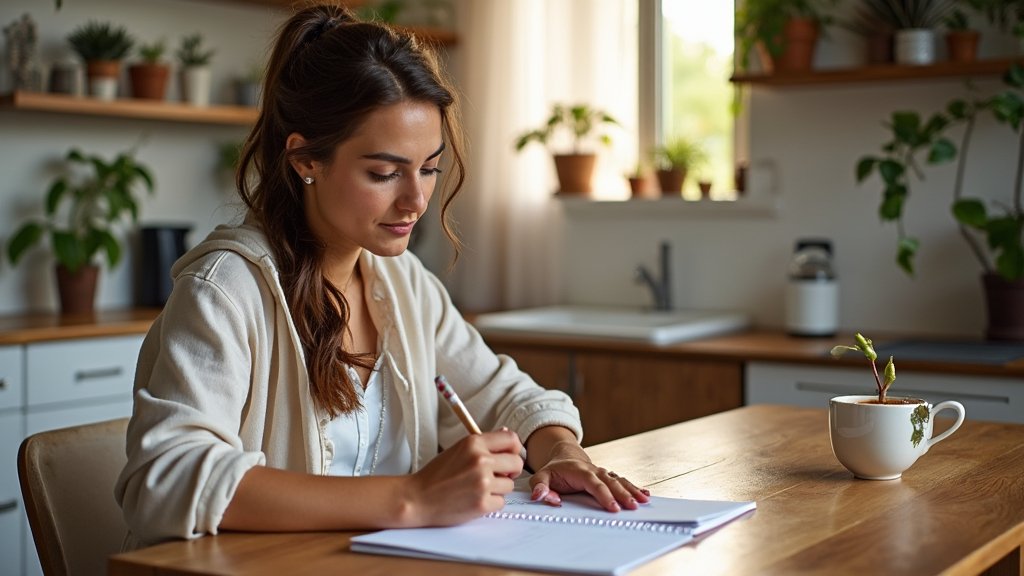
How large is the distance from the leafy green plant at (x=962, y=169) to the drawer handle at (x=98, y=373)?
2.09 metres

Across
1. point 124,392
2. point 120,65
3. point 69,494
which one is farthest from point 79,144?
point 69,494

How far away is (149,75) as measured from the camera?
4.00 metres

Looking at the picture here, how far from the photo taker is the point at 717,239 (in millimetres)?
3980

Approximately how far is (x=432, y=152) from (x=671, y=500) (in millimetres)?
568

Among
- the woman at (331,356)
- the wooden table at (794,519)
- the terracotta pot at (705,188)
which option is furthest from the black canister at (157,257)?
the wooden table at (794,519)

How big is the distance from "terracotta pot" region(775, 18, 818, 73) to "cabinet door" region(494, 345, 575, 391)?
1043 mm

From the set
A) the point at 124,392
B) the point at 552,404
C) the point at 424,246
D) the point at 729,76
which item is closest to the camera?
the point at 552,404

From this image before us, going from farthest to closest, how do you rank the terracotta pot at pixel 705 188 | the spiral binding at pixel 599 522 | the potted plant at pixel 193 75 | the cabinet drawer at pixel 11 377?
the potted plant at pixel 193 75 → the terracotta pot at pixel 705 188 → the cabinet drawer at pixel 11 377 → the spiral binding at pixel 599 522

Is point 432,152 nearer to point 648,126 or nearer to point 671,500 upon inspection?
point 671,500

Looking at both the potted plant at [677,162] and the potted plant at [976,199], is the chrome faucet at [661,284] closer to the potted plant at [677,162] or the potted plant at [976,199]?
the potted plant at [677,162]

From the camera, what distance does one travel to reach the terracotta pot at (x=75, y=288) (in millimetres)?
3889

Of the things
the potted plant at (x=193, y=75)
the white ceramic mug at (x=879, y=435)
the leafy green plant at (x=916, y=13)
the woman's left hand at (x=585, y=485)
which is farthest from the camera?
the potted plant at (x=193, y=75)

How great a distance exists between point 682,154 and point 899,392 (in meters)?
1.22

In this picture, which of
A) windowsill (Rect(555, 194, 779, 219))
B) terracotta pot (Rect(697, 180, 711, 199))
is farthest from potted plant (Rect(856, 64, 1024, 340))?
terracotta pot (Rect(697, 180, 711, 199))
